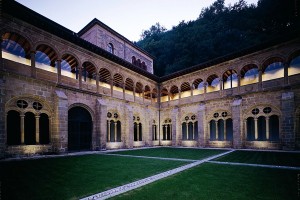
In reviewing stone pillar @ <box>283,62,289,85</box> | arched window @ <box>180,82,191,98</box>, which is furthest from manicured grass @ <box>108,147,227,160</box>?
arched window @ <box>180,82,191,98</box>

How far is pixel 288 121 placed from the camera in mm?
13031

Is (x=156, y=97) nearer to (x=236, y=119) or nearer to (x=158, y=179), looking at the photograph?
(x=236, y=119)

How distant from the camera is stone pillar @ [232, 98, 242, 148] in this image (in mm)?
15203

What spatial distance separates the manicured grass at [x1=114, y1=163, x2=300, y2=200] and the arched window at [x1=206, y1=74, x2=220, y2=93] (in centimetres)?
1365

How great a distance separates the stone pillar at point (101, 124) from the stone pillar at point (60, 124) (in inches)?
110

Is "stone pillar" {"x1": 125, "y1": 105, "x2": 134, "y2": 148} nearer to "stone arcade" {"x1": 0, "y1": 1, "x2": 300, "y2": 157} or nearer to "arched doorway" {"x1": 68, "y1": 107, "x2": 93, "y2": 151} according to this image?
"stone arcade" {"x1": 0, "y1": 1, "x2": 300, "y2": 157}

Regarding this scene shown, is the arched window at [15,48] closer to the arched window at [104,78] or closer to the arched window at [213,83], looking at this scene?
the arched window at [104,78]

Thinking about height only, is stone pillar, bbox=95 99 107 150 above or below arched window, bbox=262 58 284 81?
below

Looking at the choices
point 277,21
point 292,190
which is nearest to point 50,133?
point 292,190

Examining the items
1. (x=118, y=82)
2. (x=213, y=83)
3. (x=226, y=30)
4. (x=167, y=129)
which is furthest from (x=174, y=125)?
(x=226, y=30)

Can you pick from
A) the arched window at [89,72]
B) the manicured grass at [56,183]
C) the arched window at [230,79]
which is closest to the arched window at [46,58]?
the arched window at [89,72]

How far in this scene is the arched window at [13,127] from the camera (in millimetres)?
9923

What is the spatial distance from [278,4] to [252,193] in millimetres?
27795

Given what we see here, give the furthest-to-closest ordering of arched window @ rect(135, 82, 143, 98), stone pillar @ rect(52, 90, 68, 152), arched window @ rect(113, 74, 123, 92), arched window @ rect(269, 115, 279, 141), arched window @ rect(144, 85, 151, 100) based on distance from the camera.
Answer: arched window @ rect(144, 85, 151, 100) < arched window @ rect(135, 82, 143, 98) < arched window @ rect(113, 74, 123, 92) < arched window @ rect(269, 115, 279, 141) < stone pillar @ rect(52, 90, 68, 152)
